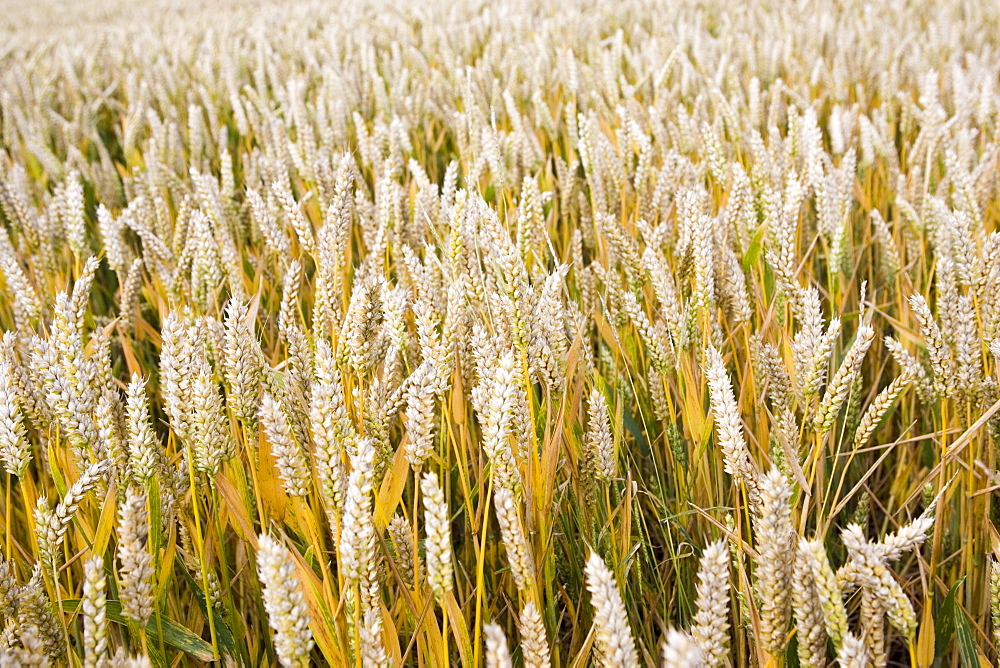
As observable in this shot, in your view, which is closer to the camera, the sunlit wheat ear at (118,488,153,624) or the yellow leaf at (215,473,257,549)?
the sunlit wheat ear at (118,488,153,624)

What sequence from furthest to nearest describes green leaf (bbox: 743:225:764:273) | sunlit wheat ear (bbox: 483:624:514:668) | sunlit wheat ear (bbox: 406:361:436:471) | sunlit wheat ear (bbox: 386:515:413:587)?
green leaf (bbox: 743:225:764:273), sunlit wheat ear (bbox: 386:515:413:587), sunlit wheat ear (bbox: 406:361:436:471), sunlit wheat ear (bbox: 483:624:514:668)

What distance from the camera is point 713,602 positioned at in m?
0.62

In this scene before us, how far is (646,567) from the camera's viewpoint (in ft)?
3.78

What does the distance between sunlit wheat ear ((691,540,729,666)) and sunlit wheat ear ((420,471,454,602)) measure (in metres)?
0.20

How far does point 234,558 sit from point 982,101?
7.28 feet

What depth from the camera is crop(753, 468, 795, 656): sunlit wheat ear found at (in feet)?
2.05

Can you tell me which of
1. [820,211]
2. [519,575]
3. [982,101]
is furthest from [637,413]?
[982,101]

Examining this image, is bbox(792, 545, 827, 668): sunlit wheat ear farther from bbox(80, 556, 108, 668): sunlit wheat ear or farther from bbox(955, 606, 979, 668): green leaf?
bbox(80, 556, 108, 668): sunlit wheat ear

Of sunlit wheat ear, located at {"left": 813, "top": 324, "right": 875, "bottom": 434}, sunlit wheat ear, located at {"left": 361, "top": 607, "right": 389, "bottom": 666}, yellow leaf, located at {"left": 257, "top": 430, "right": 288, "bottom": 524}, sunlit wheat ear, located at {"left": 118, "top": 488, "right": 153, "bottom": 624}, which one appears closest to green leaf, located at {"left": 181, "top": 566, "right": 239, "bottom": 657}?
yellow leaf, located at {"left": 257, "top": 430, "right": 288, "bottom": 524}

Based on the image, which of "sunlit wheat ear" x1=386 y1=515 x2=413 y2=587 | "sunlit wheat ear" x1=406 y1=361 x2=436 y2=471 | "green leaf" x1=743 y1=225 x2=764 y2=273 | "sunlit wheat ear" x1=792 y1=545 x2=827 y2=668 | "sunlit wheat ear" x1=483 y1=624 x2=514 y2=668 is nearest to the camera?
"sunlit wheat ear" x1=483 y1=624 x2=514 y2=668

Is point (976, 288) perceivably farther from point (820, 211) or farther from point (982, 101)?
point (982, 101)

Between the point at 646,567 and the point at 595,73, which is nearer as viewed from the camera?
the point at 646,567

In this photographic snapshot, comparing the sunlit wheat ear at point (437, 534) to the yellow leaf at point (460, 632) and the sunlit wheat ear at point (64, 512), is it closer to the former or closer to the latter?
the yellow leaf at point (460, 632)

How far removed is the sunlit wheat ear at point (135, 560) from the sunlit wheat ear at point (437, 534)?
0.79 feet
